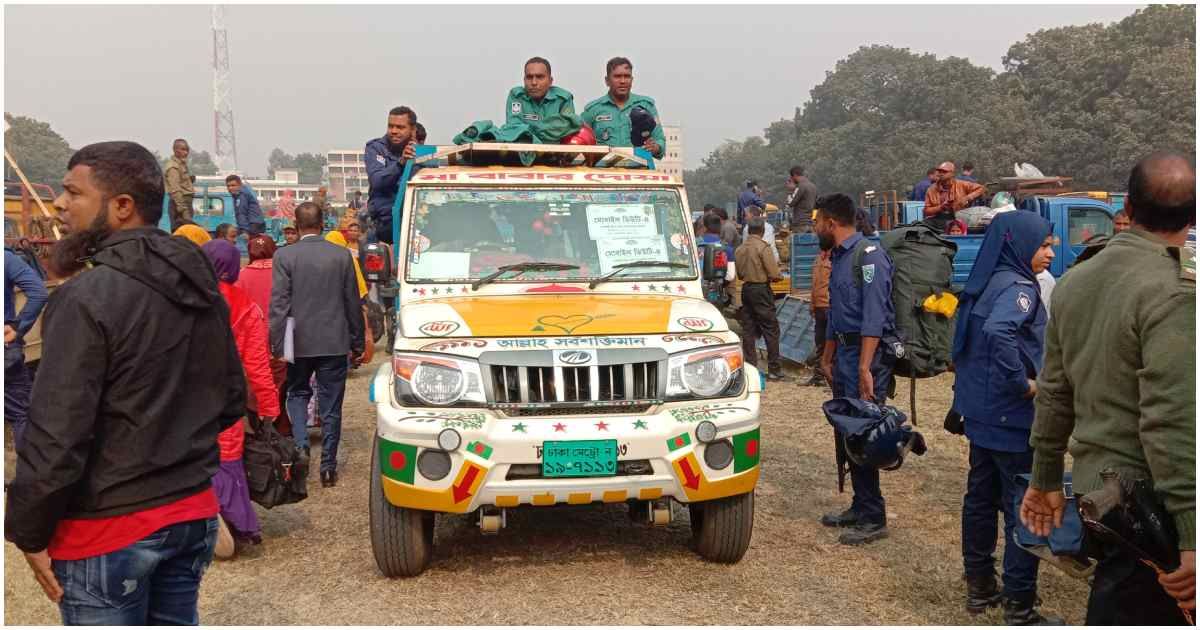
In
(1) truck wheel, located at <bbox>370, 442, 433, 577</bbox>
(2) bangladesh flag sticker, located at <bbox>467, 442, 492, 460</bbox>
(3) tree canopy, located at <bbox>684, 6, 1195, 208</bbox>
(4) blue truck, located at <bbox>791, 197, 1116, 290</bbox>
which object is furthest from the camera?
(3) tree canopy, located at <bbox>684, 6, 1195, 208</bbox>

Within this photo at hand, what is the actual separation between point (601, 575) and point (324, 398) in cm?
283

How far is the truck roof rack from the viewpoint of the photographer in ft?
19.6

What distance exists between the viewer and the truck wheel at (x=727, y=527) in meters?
4.94

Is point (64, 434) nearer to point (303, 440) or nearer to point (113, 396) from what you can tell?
point (113, 396)

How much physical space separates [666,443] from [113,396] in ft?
8.48

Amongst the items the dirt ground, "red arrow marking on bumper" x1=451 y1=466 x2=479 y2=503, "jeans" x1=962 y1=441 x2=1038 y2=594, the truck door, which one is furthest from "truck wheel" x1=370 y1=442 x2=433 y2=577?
the truck door

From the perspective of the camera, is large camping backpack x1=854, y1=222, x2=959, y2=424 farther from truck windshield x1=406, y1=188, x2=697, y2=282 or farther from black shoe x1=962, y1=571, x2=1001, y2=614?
black shoe x1=962, y1=571, x2=1001, y2=614

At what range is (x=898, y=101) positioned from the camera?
75.1 meters

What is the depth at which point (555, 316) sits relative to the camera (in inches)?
191

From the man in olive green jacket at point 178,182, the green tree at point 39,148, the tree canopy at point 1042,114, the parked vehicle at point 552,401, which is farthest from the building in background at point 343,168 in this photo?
the parked vehicle at point 552,401

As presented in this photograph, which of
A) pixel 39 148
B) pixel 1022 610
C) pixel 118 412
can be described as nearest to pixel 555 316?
pixel 1022 610

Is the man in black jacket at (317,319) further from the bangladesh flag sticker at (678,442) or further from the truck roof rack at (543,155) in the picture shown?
the bangladesh flag sticker at (678,442)

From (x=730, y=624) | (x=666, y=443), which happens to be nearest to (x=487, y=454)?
(x=666, y=443)

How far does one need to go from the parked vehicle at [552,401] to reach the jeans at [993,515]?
1.01 meters
